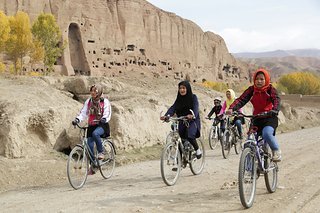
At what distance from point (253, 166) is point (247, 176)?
0.73 ft

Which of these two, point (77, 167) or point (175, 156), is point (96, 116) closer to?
point (77, 167)

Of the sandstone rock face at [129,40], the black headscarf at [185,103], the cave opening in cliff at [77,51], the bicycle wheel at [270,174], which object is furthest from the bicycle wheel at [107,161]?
the cave opening in cliff at [77,51]

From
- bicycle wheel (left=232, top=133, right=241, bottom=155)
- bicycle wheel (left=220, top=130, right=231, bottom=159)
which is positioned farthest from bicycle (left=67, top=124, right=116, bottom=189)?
bicycle wheel (left=232, top=133, right=241, bottom=155)

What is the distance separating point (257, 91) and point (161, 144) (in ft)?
30.0

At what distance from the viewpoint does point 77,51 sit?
7175cm

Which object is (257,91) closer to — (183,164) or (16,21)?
(183,164)

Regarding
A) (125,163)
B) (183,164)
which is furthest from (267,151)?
(125,163)

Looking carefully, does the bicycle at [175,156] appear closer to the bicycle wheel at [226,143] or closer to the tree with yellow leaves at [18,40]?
the bicycle wheel at [226,143]

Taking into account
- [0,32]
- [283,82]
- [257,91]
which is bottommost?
[283,82]

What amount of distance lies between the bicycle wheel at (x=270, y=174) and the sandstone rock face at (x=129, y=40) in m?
59.9

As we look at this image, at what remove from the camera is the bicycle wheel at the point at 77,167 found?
8367 mm

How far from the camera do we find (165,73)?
88.7 metres

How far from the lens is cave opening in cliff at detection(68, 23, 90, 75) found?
7089cm

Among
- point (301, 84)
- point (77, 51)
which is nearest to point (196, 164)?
point (77, 51)
